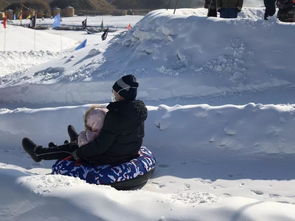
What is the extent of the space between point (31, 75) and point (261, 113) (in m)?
6.10

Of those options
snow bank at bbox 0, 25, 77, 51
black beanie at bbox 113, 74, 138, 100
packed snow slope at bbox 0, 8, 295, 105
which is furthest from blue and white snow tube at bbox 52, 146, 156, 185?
snow bank at bbox 0, 25, 77, 51

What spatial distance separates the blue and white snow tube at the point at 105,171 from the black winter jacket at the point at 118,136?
0.08 metres

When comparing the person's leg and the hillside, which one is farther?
the hillside

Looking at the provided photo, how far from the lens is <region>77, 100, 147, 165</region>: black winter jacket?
177 inches

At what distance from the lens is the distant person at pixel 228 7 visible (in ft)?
31.8

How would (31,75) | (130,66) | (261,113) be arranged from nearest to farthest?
1. (261,113)
2. (130,66)
3. (31,75)

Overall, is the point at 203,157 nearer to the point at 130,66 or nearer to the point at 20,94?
the point at 130,66

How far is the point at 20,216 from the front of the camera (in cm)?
303

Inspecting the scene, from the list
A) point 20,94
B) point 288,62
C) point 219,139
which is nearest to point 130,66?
point 20,94

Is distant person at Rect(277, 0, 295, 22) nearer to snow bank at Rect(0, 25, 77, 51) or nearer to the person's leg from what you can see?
the person's leg

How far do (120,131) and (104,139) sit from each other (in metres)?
0.18

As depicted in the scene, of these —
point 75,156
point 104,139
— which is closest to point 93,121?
point 104,139

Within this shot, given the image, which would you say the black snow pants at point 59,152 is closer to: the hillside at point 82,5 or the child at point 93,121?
the child at point 93,121

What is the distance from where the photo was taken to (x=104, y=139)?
454 centimetres
